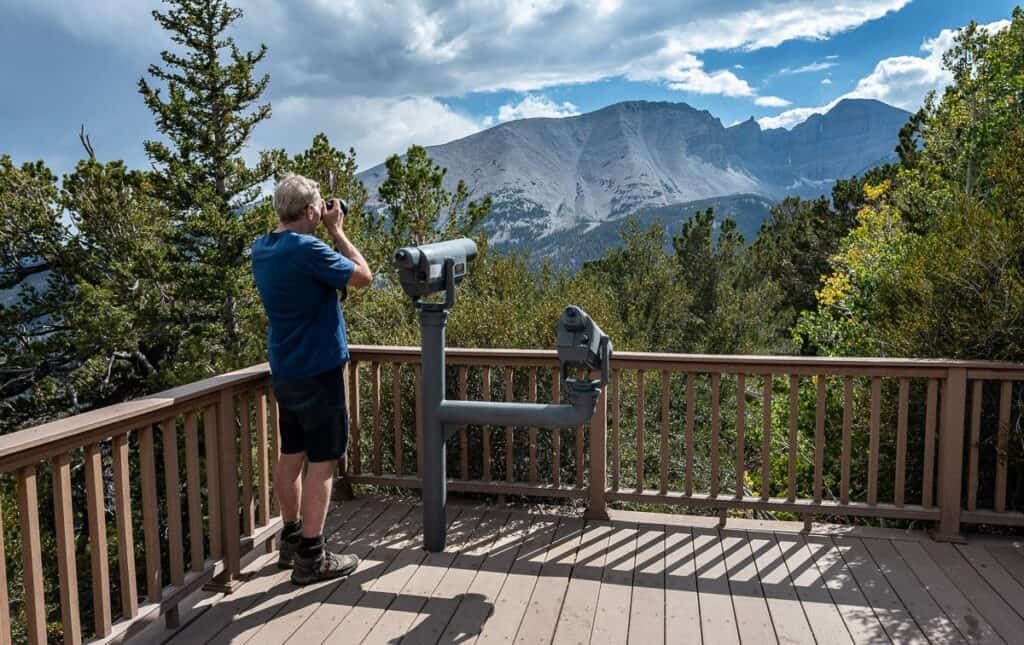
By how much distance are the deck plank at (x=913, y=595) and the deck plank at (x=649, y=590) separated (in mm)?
855

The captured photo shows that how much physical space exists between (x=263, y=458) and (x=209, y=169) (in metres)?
14.9

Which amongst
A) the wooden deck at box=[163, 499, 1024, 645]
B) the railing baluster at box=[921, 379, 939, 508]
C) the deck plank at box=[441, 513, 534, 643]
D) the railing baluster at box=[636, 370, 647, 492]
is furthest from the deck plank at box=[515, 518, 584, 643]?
the railing baluster at box=[921, 379, 939, 508]

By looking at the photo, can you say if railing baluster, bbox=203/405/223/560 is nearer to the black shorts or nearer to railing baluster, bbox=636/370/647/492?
the black shorts

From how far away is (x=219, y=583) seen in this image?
266 centimetres

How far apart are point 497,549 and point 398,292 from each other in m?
11.1

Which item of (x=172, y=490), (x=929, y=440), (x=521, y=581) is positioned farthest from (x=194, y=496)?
(x=929, y=440)

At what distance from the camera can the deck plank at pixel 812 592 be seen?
234 cm

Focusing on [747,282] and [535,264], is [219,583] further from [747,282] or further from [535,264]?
[747,282]

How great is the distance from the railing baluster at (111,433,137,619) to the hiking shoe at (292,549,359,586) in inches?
24.0

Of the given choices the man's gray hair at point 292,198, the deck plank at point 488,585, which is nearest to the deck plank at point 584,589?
the deck plank at point 488,585

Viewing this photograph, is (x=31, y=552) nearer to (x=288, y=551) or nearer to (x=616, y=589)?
(x=288, y=551)

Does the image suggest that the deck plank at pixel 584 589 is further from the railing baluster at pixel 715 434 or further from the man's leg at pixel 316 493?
the man's leg at pixel 316 493

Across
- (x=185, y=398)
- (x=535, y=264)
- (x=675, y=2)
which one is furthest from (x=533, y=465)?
(x=535, y=264)

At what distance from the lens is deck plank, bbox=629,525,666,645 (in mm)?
2348
